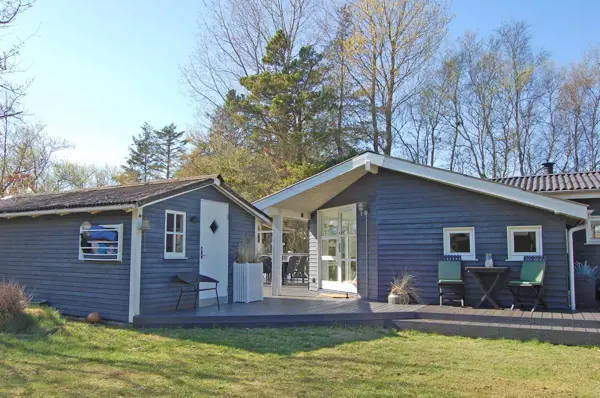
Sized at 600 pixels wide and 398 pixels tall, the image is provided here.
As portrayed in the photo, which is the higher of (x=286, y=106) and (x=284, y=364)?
(x=286, y=106)

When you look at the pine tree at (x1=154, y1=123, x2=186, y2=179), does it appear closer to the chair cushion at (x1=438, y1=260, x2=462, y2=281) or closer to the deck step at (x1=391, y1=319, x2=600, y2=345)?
the chair cushion at (x1=438, y1=260, x2=462, y2=281)

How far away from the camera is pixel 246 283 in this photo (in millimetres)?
9852

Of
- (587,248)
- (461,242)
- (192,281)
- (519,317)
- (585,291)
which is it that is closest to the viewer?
(519,317)

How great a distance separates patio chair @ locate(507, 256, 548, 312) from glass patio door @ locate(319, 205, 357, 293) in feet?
11.4

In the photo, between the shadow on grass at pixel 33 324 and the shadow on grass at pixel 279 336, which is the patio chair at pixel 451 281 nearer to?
the shadow on grass at pixel 279 336

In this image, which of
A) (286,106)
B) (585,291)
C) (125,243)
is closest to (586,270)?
(585,291)

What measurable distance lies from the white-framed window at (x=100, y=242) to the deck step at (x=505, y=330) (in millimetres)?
4901

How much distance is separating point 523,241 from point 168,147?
29342mm

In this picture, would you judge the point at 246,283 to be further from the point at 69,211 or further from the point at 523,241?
the point at 523,241

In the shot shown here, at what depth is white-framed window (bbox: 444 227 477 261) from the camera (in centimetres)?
888

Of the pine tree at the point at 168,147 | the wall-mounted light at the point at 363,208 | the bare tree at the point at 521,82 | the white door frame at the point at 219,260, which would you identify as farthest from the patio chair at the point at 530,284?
the pine tree at the point at 168,147

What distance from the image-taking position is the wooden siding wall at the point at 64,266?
816 centimetres

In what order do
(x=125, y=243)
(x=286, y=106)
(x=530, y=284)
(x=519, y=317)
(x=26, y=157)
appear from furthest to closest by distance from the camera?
(x=26, y=157), (x=286, y=106), (x=125, y=243), (x=530, y=284), (x=519, y=317)

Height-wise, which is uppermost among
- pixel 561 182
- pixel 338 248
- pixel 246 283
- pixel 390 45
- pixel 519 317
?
pixel 390 45
